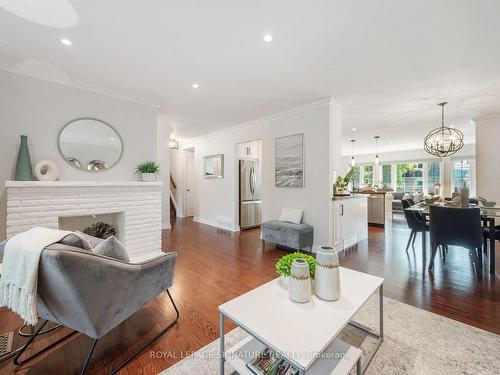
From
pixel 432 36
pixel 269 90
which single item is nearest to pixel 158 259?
pixel 269 90

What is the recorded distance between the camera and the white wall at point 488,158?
433 centimetres

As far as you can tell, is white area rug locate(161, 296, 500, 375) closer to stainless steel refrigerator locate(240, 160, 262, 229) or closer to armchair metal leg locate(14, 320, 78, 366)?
armchair metal leg locate(14, 320, 78, 366)

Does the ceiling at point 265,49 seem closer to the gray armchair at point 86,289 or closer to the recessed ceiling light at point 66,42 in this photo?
the recessed ceiling light at point 66,42

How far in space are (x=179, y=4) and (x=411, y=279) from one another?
12.2 feet

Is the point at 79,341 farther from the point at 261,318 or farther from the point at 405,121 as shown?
the point at 405,121

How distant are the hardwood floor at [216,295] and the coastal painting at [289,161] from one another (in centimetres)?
132

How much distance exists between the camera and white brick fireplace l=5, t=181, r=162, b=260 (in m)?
2.51

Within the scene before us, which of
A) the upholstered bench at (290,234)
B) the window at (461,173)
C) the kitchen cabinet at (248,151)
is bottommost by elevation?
the upholstered bench at (290,234)

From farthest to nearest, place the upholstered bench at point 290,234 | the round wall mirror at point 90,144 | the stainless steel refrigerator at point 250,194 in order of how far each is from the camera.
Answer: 1. the stainless steel refrigerator at point 250,194
2. the upholstered bench at point 290,234
3. the round wall mirror at point 90,144

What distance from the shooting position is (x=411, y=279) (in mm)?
2639

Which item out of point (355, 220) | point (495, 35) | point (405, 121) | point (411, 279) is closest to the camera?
point (495, 35)

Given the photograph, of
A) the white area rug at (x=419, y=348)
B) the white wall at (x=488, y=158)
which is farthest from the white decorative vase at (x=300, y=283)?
the white wall at (x=488, y=158)

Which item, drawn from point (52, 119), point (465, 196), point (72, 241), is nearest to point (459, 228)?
point (465, 196)

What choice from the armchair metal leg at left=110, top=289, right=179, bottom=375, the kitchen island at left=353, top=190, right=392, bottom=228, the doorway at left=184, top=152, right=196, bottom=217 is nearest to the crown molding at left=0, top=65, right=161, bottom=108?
the armchair metal leg at left=110, top=289, right=179, bottom=375
